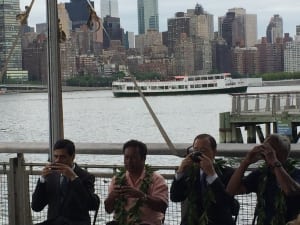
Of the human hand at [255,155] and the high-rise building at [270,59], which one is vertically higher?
the high-rise building at [270,59]

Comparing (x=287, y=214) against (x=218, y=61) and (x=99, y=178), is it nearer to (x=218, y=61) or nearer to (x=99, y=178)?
(x=99, y=178)

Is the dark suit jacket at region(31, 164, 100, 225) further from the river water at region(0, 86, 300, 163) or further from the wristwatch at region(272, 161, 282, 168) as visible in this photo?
the river water at region(0, 86, 300, 163)

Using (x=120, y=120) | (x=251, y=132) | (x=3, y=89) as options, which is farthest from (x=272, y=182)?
(x=120, y=120)

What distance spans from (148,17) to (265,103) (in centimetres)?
2790

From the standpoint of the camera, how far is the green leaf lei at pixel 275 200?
3402 millimetres

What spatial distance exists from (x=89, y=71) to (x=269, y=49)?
8.73 meters

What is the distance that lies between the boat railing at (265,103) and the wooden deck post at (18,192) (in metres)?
27.6

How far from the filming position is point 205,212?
3527 millimetres

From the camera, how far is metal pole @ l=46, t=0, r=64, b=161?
4.59 meters

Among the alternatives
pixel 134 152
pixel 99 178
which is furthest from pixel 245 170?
pixel 99 178

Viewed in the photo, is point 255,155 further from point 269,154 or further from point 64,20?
point 64,20

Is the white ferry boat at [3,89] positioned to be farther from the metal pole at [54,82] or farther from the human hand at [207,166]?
the human hand at [207,166]

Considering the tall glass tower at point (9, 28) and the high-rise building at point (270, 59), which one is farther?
the high-rise building at point (270, 59)

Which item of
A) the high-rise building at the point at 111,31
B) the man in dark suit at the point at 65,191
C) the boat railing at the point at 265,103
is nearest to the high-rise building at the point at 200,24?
the high-rise building at the point at 111,31
